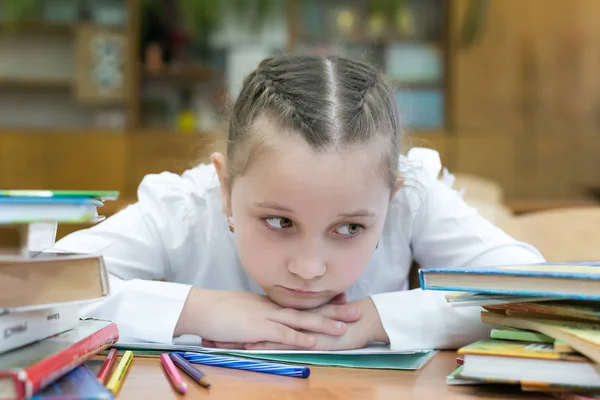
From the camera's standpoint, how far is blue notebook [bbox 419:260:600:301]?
60 centimetres

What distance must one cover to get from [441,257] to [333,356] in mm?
444

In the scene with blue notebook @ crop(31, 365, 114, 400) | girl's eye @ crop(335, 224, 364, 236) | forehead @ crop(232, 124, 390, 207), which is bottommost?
blue notebook @ crop(31, 365, 114, 400)

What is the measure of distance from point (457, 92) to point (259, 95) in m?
4.08

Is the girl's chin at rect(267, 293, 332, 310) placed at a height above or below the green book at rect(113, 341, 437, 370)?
above

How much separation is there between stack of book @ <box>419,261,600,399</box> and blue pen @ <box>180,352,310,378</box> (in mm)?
137

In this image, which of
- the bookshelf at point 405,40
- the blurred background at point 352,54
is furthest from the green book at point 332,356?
the bookshelf at point 405,40

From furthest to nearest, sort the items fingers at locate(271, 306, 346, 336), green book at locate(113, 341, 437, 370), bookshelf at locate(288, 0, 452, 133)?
bookshelf at locate(288, 0, 452, 133), fingers at locate(271, 306, 346, 336), green book at locate(113, 341, 437, 370)

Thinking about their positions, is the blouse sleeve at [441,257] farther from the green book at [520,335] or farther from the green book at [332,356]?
the green book at [520,335]

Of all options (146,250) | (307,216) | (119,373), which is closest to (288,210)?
(307,216)

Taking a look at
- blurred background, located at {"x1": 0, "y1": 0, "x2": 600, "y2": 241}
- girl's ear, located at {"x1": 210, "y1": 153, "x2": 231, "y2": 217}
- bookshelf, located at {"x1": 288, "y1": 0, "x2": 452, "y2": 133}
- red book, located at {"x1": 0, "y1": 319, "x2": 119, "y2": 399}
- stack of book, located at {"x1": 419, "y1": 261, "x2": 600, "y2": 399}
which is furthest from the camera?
bookshelf, located at {"x1": 288, "y1": 0, "x2": 452, "y2": 133}

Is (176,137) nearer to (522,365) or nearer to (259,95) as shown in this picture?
(259,95)

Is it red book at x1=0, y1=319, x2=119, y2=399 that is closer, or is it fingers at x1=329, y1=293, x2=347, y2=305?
red book at x1=0, y1=319, x2=119, y2=399

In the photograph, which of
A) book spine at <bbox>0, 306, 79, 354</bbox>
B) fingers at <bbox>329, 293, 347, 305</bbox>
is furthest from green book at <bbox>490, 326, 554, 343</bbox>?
book spine at <bbox>0, 306, 79, 354</bbox>

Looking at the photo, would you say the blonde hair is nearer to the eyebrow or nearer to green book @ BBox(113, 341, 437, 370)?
the eyebrow
